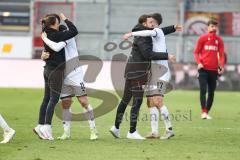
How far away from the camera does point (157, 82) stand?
13.6m

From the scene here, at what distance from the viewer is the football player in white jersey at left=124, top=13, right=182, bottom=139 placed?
43.7ft

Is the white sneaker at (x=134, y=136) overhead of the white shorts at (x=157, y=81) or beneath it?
beneath

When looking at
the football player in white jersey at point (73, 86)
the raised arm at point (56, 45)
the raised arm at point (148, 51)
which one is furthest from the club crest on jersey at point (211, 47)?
the raised arm at point (56, 45)

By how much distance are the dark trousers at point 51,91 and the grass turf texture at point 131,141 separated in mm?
409

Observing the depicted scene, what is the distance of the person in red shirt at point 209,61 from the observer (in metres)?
18.0

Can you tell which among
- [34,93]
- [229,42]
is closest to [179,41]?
[229,42]

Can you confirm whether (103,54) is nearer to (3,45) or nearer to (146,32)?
(3,45)

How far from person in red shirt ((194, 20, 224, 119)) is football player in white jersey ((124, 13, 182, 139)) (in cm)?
424

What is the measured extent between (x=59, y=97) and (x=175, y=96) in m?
13.5

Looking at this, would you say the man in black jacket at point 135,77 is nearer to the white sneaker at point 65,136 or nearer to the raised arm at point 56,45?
the white sneaker at point 65,136

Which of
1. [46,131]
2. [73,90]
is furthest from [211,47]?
[46,131]

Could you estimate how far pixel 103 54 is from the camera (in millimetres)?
33344

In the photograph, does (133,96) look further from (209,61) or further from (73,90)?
(209,61)

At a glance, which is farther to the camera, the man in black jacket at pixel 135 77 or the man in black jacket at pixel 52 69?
the man in black jacket at pixel 135 77
